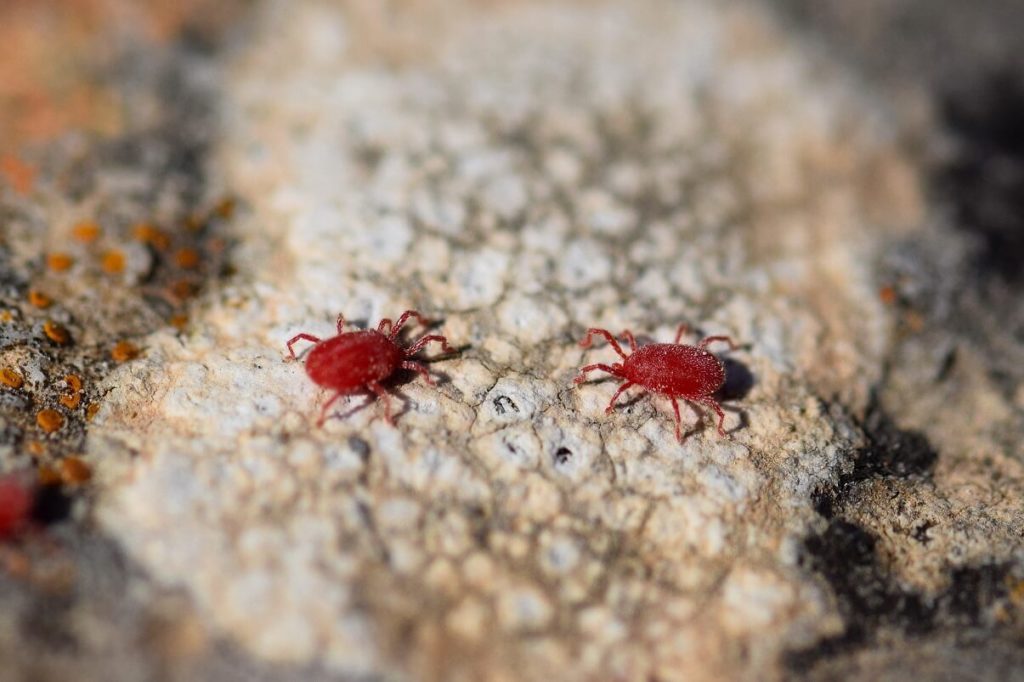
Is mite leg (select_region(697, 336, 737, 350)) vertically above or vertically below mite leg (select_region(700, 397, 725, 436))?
above

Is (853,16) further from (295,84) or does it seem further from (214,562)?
(214,562)

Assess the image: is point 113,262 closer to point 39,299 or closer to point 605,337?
point 39,299

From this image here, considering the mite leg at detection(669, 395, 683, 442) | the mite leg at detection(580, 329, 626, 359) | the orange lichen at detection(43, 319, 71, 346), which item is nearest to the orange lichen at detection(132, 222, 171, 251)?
the orange lichen at detection(43, 319, 71, 346)

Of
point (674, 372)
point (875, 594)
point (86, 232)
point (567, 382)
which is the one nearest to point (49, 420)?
point (86, 232)

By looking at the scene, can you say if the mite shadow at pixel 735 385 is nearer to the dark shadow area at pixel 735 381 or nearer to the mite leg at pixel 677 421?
the dark shadow area at pixel 735 381

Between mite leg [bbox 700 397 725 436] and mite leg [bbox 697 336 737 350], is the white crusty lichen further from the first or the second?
mite leg [bbox 697 336 737 350]

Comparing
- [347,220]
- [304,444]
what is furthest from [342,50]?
[304,444]
